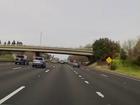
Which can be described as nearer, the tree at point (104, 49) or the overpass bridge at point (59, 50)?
the tree at point (104, 49)

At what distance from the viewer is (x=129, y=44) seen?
14062 centimetres

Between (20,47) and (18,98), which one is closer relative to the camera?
(18,98)

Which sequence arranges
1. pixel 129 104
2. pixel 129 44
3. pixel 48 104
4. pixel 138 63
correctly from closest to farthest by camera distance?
pixel 48 104, pixel 129 104, pixel 138 63, pixel 129 44

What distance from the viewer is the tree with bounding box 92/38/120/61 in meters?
123

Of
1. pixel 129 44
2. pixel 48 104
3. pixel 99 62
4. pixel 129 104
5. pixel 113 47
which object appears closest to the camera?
pixel 48 104

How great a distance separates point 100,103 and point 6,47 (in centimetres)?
12481

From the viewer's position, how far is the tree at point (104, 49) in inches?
4850

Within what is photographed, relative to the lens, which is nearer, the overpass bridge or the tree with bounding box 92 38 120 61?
the tree with bounding box 92 38 120 61

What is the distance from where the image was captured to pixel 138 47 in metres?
98.6

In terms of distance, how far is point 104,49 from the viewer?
412 feet

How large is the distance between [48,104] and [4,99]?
1.97m

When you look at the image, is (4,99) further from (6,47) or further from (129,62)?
(6,47)

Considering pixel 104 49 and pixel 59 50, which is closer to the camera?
pixel 104 49

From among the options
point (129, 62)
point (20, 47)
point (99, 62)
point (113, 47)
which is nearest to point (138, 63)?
point (129, 62)
